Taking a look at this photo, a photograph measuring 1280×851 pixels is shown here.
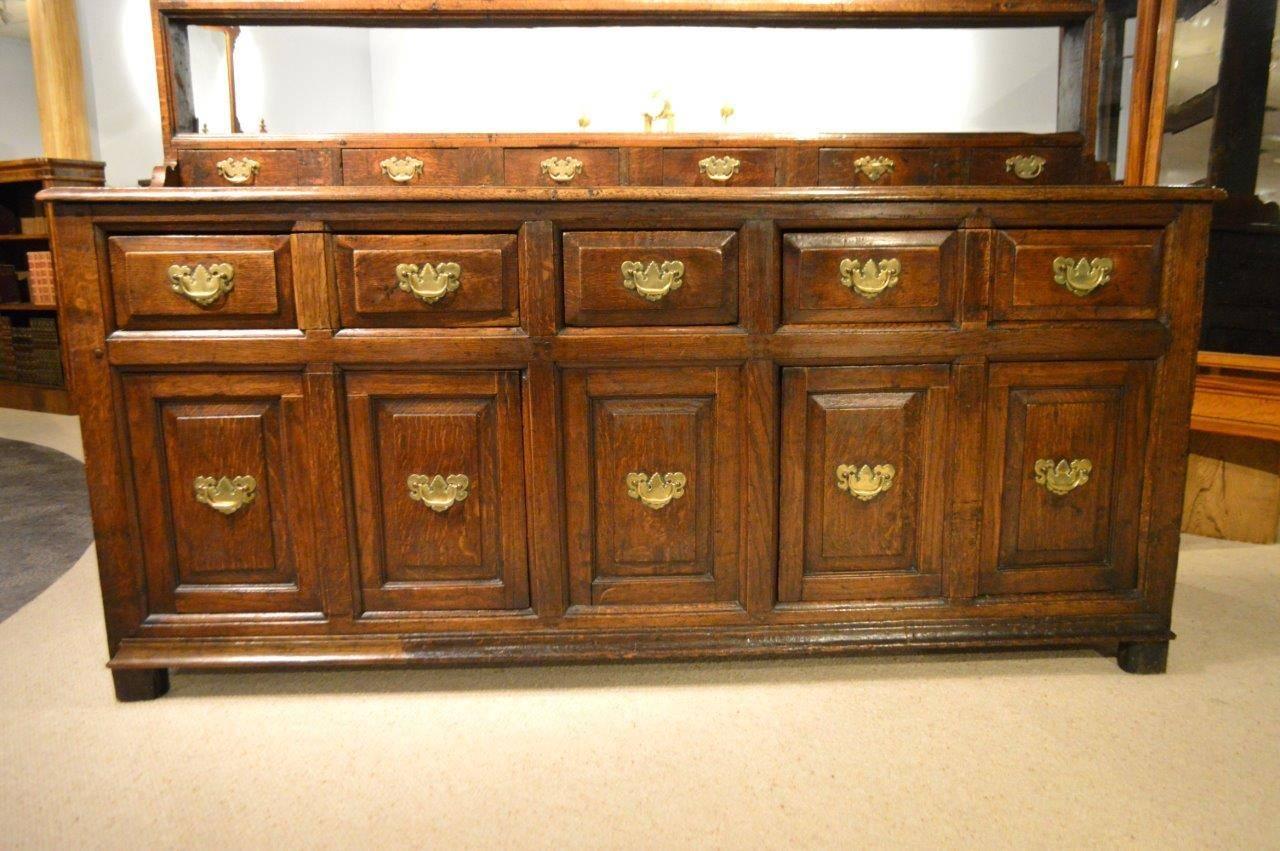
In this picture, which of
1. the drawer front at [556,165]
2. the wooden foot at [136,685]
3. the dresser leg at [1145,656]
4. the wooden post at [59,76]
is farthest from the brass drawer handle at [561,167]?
the wooden post at [59,76]

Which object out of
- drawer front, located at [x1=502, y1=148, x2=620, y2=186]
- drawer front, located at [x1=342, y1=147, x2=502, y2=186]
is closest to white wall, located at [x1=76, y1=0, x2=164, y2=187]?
drawer front, located at [x1=342, y1=147, x2=502, y2=186]

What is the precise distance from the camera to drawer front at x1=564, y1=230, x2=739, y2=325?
1.34 metres

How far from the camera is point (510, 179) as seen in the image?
5.75 feet

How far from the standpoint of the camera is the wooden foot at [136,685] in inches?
55.4

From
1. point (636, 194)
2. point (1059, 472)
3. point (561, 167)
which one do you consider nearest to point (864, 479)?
point (1059, 472)

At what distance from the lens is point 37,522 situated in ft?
8.09

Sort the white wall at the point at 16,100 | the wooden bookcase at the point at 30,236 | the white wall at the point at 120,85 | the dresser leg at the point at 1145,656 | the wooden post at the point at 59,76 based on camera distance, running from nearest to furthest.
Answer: the dresser leg at the point at 1145,656
the wooden bookcase at the point at 30,236
the wooden post at the point at 59,76
the white wall at the point at 120,85
the white wall at the point at 16,100

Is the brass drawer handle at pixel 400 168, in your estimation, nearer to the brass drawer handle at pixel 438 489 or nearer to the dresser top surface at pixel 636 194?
the dresser top surface at pixel 636 194

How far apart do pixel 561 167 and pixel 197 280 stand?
76cm

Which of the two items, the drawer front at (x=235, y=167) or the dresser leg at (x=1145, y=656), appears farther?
the drawer front at (x=235, y=167)

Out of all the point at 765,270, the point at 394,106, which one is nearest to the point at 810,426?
the point at 765,270

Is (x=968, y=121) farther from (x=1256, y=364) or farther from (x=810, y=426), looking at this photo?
(x=810, y=426)

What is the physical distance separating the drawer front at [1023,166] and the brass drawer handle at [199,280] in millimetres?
1444

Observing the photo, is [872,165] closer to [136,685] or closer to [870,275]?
[870,275]
